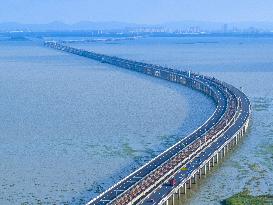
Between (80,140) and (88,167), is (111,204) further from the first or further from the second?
(80,140)

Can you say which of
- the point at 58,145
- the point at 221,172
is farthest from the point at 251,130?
the point at 58,145

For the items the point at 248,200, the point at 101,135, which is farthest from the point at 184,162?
the point at 101,135

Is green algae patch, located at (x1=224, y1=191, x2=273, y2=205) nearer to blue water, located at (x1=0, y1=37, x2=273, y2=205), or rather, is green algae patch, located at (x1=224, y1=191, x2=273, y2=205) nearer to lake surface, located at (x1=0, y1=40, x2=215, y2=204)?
blue water, located at (x1=0, y1=37, x2=273, y2=205)

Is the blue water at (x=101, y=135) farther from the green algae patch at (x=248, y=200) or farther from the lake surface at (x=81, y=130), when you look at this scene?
the green algae patch at (x=248, y=200)

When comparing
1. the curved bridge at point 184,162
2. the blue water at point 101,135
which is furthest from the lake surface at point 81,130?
the curved bridge at point 184,162

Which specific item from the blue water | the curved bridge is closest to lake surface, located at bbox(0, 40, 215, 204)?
the blue water
